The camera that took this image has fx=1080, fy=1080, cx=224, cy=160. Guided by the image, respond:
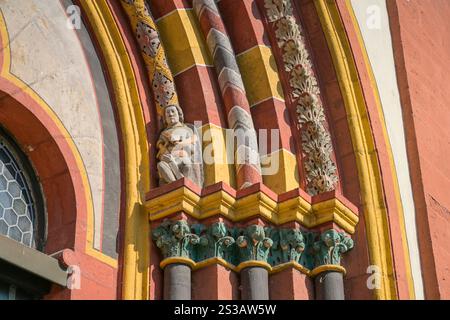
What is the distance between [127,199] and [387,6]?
10.00 ft

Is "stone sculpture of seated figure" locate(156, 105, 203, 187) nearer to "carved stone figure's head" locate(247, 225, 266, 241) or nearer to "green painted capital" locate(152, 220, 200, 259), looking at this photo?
"green painted capital" locate(152, 220, 200, 259)

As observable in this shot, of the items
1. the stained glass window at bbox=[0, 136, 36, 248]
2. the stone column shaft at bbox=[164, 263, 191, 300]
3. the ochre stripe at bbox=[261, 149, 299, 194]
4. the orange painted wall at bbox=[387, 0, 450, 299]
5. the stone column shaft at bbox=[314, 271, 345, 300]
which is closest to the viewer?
the stone column shaft at bbox=[164, 263, 191, 300]

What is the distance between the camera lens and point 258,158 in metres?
7.35

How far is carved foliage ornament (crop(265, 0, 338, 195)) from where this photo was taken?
739 cm

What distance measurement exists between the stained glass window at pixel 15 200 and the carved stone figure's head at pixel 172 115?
1.03 m

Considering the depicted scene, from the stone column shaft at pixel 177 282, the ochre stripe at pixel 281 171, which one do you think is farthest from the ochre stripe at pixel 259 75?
the stone column shaft at pixel 177 282

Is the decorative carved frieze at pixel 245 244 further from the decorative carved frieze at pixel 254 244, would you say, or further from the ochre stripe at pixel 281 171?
the ochre stripe at pixel 281 171

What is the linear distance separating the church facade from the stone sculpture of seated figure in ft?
0.05

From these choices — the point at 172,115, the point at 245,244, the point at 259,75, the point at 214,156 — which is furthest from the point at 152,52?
the point at 245,244

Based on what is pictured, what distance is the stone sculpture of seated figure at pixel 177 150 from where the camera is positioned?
277 inches

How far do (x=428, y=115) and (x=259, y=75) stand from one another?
153cm

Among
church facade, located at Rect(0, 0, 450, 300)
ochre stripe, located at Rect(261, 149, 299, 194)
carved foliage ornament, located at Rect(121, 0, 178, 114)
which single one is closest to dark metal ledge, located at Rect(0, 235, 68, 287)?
church facade, located at Rect(0, 0, 450, 300)
